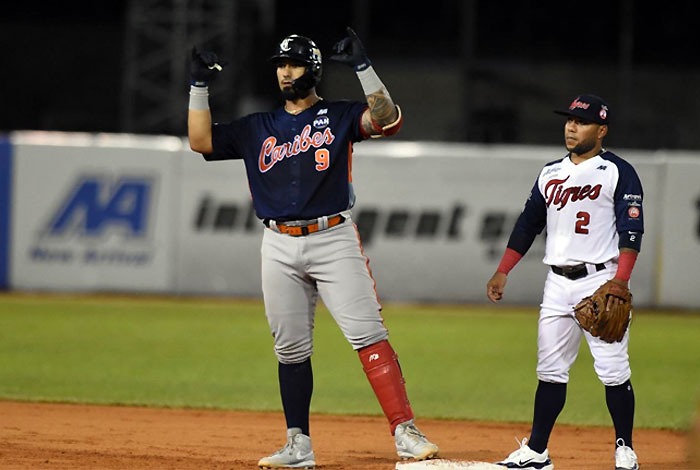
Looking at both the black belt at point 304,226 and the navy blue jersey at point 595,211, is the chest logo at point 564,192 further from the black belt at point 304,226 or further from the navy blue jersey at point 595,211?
the black belt at point 304,226

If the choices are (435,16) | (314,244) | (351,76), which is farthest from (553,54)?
(314,244)

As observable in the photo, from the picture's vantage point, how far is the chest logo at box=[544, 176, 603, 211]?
20.9 feet

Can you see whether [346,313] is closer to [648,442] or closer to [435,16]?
[648,442]

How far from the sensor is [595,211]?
636 cm

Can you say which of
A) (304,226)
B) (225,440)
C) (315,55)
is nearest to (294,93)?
(315,55)

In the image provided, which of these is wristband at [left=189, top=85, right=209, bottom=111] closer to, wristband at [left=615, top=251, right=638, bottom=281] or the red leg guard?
the red leg guard

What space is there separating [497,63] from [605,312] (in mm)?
18263

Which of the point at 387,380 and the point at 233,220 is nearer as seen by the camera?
the point at 387,380

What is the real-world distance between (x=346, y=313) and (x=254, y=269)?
31.7 feet

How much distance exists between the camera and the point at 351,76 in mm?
24000

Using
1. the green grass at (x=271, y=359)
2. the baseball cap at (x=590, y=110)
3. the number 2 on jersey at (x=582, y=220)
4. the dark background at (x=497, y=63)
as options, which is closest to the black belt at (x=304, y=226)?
the number 2 on jersey at (x=582, y=220)

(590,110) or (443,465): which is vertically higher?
(590,110)

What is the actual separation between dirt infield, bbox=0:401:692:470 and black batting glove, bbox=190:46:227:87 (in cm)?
203

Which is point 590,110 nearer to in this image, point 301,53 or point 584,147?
point 584,147
